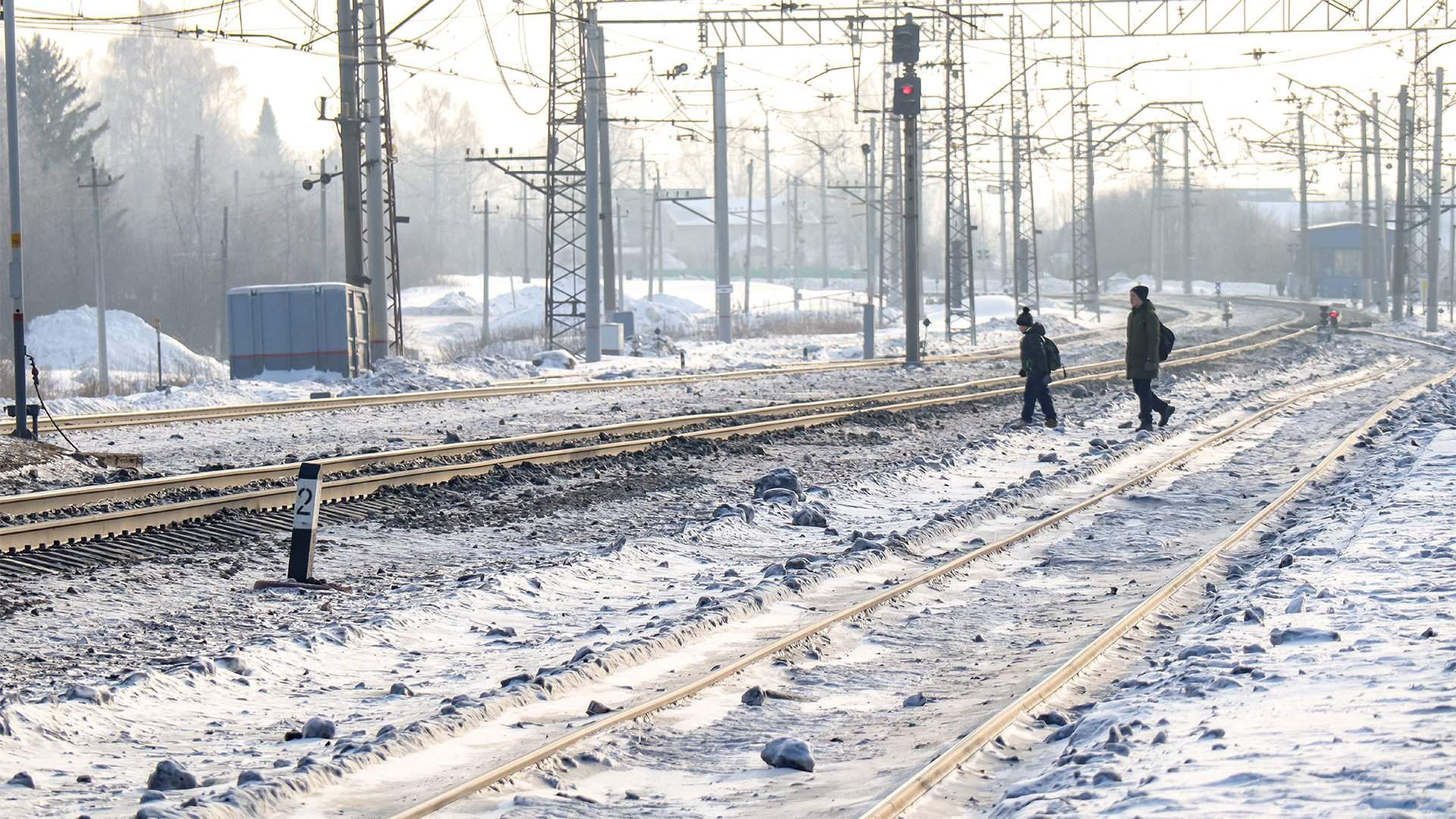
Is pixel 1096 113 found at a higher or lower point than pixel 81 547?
higher

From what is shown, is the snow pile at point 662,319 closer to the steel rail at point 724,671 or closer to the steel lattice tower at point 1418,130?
the steel lattice tower at point 1418,130

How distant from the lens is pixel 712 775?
7027mm

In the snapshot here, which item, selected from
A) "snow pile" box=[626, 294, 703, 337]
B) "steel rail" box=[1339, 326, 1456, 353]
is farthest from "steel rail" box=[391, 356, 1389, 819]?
"snow pile" box=[626, 294, 703, 337]

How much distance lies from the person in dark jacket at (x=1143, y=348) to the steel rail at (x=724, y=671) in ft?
15.4

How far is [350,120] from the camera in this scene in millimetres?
31719

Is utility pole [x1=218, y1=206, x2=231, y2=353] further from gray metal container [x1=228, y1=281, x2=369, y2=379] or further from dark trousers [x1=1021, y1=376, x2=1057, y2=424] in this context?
dark trousers [x1=1021, y1=376, x2=1057, y2=424]

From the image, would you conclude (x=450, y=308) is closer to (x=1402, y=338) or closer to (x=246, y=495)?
(x=1402, y=338)

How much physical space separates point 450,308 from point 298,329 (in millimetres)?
65115

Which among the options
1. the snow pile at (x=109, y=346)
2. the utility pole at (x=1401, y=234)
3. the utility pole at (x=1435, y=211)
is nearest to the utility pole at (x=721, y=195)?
the snow pile at (x=109, y=346)

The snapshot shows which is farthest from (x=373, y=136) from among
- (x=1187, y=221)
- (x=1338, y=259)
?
(x=1187, y=221)

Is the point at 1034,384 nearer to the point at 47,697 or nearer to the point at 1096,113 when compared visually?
the point at 47,697

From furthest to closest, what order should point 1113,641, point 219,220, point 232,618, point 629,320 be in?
1. point 219,220
2. point 629,320
3. point 232,618
4. point 1113,641

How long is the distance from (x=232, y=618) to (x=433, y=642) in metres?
1.40

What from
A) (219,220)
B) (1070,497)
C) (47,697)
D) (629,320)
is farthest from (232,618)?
(219,220)
